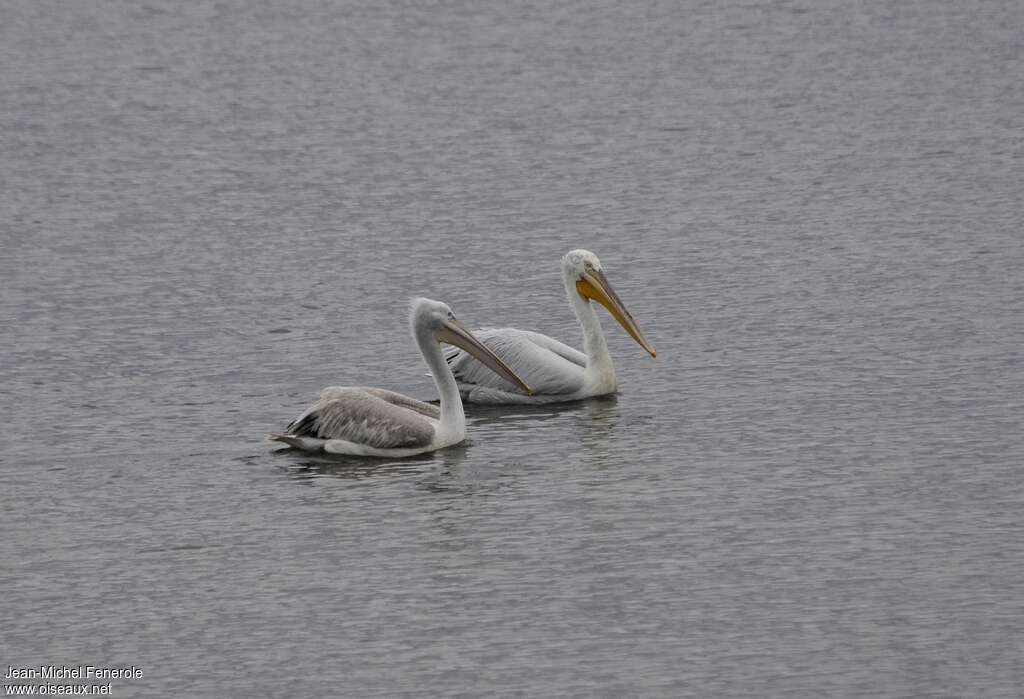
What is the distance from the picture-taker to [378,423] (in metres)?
8.58

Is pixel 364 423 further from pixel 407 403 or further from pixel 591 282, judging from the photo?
pixel 591 282

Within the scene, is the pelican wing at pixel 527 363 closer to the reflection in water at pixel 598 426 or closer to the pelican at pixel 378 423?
the reflection in water at pixel 598 426

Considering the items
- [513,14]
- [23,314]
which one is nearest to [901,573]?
[23,314]

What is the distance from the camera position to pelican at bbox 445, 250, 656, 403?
9.48 m

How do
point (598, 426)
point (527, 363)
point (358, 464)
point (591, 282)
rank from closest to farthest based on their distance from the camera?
point (358, 464) < point (598, 426) < point (527, 363) < point (591, 282)

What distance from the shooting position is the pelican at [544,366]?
9.48 meters

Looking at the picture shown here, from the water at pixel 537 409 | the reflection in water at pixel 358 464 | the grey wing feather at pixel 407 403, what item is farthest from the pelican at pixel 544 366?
the reflection in water at pixel 358 464

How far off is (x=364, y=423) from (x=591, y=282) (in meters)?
1.84

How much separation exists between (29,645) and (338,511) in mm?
1579

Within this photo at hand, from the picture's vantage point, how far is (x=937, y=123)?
15.9 metres

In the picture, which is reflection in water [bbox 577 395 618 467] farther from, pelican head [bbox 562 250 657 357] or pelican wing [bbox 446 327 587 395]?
pelican head [bbox 562 250 657 357]

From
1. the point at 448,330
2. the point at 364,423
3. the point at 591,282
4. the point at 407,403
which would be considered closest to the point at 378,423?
the point at 364,423

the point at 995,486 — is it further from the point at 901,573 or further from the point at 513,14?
the point at 513,14

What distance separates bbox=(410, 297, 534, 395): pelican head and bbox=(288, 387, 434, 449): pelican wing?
46 cm
